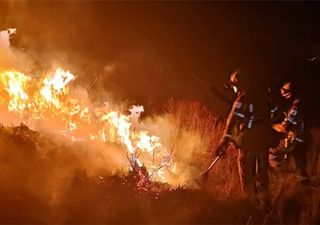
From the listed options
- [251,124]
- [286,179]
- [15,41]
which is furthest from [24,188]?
[286,179]

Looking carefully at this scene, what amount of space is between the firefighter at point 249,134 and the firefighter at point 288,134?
0.80 feet

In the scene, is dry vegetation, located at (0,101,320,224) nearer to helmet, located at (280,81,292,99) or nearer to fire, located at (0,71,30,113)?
fire, located at (0,71,30,113)

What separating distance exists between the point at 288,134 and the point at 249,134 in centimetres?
109

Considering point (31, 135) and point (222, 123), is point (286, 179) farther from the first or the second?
point (31, 135)

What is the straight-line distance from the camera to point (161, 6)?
11.1 m

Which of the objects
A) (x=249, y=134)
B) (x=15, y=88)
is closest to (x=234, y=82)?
(x=249, y=134)

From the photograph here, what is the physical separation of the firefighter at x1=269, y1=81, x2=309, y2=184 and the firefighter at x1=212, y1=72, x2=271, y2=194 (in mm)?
244

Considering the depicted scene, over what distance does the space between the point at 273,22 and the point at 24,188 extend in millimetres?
7942

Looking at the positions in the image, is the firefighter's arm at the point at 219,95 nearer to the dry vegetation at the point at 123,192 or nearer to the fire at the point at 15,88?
the dry vegetation at the point at 123,192

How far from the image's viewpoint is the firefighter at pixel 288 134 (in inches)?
436

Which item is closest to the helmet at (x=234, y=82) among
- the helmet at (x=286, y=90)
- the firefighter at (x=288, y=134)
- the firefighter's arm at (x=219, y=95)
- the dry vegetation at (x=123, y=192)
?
the firefighter's arm at (x=219, y=95)

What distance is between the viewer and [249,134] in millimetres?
11008

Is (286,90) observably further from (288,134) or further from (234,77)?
(234,77)

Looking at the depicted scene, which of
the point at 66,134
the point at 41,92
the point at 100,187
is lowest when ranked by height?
the point at 100,187
